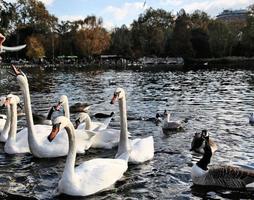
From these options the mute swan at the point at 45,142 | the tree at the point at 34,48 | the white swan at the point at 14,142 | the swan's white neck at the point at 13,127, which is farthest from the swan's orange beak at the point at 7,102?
the tree at the point at 34,48

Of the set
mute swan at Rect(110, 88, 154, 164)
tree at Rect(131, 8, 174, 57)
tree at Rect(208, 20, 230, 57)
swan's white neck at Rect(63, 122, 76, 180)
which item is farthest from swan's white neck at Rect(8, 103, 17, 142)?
tree at Rect(131, 8, 174, 57)

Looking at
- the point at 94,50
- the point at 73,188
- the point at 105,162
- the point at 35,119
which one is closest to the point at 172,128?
the point at 35,119

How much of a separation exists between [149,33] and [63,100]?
12627 centimetres

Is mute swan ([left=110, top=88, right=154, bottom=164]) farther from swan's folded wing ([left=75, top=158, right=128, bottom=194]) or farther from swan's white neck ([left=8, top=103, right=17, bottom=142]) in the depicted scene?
swan's white neck ([left=8, top=103, right=17, bottom=142])

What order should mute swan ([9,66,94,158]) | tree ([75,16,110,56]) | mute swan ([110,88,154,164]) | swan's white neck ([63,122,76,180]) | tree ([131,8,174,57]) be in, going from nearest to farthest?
swan's white neck ([63,122,76,180]), mute swan ([110,88,154,164]), mute swan ([9,66,94,158]), tree ([75,16,110,56]), tree ([131,8,174,57])

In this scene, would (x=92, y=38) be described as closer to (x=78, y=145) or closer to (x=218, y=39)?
(x=218, y=39)

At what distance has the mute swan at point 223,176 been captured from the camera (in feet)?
33.2

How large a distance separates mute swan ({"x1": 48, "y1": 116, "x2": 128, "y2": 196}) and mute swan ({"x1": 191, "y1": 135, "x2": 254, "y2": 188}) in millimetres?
1703

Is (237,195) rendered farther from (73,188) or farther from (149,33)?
(149,33)

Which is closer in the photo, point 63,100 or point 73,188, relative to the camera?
point 73,188

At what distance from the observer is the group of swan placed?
9562 millimetres

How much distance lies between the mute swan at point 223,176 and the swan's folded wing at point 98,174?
5.59 ft

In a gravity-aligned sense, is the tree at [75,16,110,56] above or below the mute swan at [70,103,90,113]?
above

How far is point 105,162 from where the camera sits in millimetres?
10328
